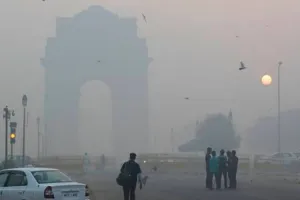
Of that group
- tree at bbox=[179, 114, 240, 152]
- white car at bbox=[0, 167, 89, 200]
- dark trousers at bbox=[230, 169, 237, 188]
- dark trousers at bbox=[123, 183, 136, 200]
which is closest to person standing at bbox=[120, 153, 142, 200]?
dark trousers at bbox=[123, 183, 136, 200]

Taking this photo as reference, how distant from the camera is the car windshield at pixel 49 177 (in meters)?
16.7

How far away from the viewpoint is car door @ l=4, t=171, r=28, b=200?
1675cm

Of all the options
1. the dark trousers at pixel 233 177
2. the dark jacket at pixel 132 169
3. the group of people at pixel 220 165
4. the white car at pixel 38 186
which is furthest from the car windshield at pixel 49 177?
the dark trousers at pixel 233 177

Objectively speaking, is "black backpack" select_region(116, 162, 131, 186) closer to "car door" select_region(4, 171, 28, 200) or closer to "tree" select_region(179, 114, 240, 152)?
"car door" select_region(4, 171, 28, 200)

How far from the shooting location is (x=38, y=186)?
16.4 m

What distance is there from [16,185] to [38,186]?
37.3 inches

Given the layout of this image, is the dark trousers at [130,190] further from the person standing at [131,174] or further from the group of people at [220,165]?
the group of people at [220,165]

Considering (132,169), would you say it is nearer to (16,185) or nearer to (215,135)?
(16,185)

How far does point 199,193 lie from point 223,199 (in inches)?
130

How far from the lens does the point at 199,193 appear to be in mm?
26188

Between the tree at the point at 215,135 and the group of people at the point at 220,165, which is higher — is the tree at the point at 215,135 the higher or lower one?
the higher one

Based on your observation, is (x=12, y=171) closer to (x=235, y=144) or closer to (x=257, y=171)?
(x=257, y=171)

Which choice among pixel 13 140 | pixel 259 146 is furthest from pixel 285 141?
pixel 13 140

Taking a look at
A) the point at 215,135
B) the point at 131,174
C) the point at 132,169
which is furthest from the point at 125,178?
the point at 215,135
